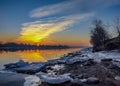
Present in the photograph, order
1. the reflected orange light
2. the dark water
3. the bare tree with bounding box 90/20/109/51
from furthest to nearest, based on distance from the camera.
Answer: the bare tree with bounding box 90/20/109/51 < the reflected orange light < the dark water

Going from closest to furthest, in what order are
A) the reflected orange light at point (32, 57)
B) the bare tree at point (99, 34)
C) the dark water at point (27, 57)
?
the dark water at point (27, 57)
the reflected orange light at point (32, 57)
the bare tree at point (99, 34)

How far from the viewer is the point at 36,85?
15914 mm

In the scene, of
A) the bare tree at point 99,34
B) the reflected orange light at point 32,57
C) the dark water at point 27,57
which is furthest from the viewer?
the bare tree at point 99,34

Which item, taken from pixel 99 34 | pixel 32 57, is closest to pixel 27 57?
pixel 32 57

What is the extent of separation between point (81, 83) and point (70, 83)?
0.78 meters

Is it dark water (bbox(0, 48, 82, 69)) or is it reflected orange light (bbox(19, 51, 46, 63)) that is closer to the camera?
dark water (bbox(0, 48, 82, 69))

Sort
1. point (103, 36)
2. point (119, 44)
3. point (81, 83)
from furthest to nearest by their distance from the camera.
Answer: point (103, 36) < point (119, 44) < point (81, 83)

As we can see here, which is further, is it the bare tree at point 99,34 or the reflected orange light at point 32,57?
the bare tree at point 99,34

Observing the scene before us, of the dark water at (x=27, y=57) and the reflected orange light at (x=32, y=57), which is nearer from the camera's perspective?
the dark water at (x=27, y=57)

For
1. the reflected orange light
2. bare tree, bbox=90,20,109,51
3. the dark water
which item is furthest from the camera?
bare tree, bbox=90,20,109,51

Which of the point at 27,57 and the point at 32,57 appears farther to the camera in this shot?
the point at 27,57

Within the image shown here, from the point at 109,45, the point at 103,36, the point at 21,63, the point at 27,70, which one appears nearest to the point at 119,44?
the point at 109,45

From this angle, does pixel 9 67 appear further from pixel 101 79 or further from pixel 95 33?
pixel 95 33

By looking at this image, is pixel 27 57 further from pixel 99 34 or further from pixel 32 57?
pixel 99 34
